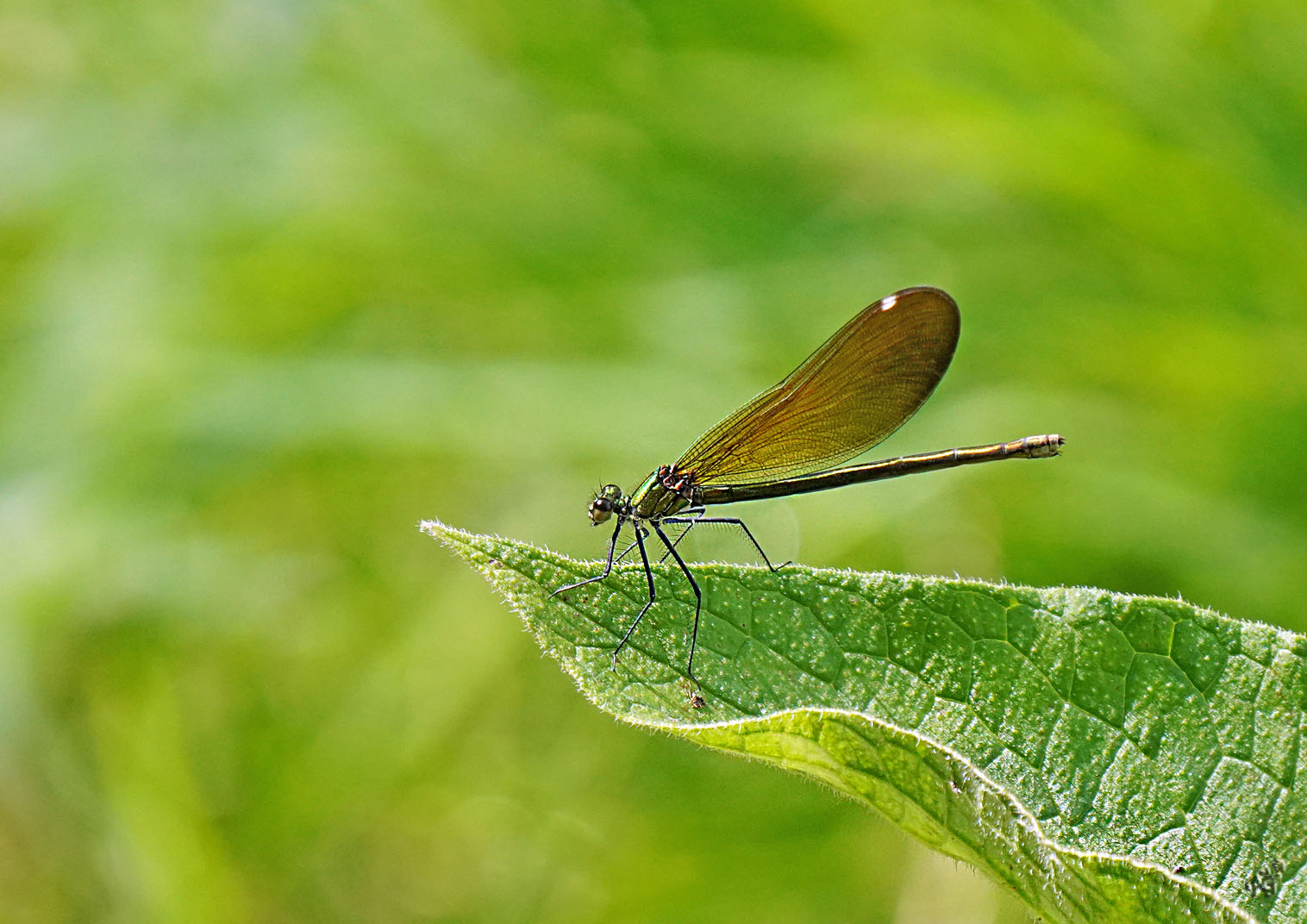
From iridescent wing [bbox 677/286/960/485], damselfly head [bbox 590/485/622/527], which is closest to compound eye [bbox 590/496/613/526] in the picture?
damselfly head [bbox 590/485/622/527]

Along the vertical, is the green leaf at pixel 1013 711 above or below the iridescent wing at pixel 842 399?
below

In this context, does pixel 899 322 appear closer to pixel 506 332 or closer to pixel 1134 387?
pixel 1134 387

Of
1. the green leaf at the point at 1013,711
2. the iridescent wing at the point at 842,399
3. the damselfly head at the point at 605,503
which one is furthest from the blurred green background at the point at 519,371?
the green leaf at the point at 1013,711

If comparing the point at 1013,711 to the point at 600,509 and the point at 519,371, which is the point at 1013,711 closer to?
the point at 600,509

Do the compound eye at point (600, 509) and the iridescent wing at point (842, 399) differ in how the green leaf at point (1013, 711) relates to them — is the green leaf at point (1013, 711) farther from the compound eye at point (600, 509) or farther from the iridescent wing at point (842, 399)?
the compound eye at point (600, 509)

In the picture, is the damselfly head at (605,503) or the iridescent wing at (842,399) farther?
the damselfly head at (605,503)

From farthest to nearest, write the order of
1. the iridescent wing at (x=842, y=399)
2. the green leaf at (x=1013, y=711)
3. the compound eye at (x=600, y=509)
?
1. the compound eye at (x=600, y=509)
2. the iridescent wing at (x=842, y=399)
3. the green leaf at (x=1013, y=711)

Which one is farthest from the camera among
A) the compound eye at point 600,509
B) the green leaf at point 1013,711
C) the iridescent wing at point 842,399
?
the compound eye at point 600,509
